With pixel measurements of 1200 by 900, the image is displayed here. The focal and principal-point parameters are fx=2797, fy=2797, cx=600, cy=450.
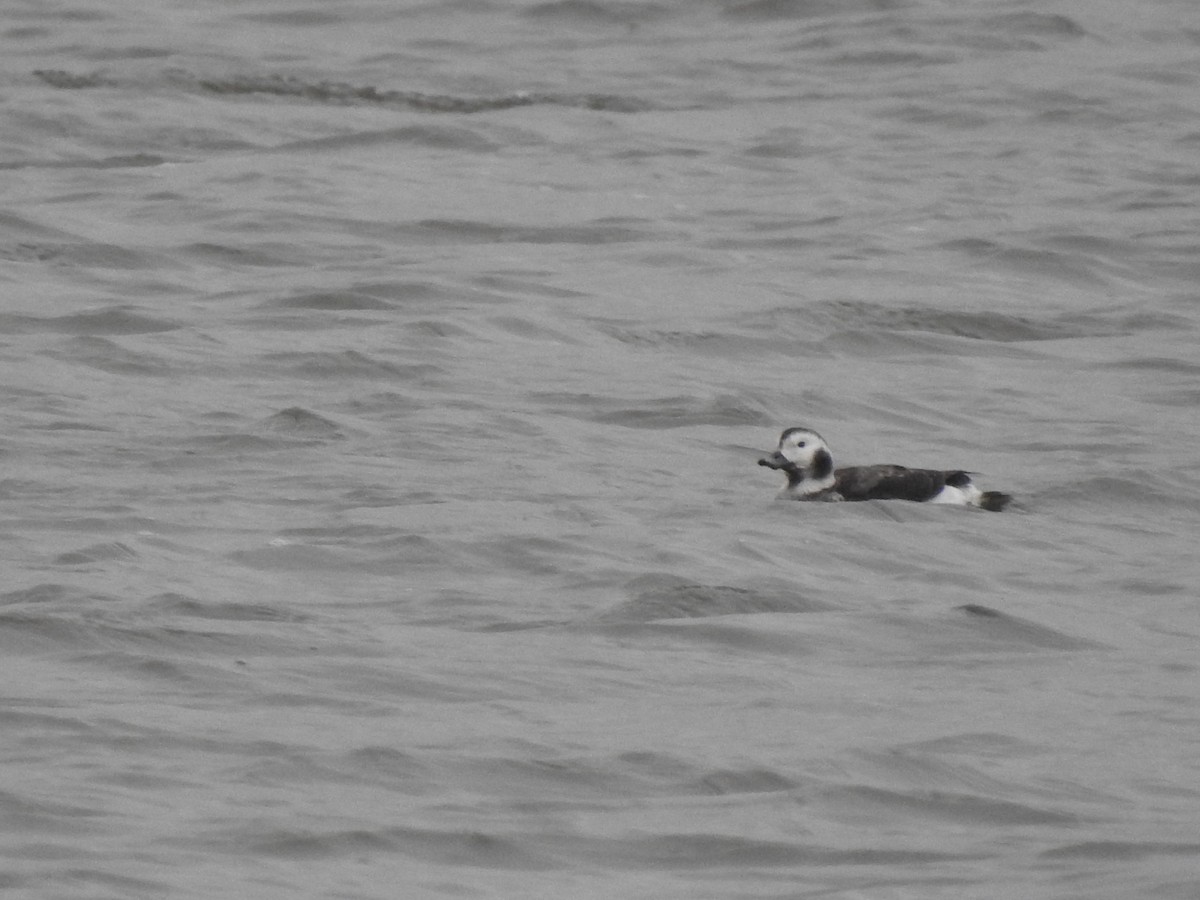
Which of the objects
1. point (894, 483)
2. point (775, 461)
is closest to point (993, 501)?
point (894, 483)

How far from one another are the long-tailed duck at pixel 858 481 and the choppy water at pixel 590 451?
16 centimetres

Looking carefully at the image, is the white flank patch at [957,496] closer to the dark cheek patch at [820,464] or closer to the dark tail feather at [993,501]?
the dark tail feather at [993,501]

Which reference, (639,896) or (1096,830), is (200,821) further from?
(1096,830)

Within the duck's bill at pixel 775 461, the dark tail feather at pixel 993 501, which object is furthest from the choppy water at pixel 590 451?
the duck's bill at pixel 775 461

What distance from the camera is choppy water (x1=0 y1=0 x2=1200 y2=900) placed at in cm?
745

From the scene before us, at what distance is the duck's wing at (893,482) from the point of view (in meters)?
11.5

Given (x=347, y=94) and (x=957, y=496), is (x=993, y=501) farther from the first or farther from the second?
(x=347, y=94)

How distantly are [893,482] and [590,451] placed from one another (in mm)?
1498

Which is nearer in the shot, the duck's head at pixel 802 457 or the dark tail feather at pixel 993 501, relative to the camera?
the dark tail feather at pixel 993 501

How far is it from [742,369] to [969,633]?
4863 mm

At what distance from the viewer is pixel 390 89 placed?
71.9ft

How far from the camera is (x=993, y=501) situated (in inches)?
454

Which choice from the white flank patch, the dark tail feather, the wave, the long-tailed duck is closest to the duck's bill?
the long-tailed duck

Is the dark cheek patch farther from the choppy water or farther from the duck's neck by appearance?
the choppy water
